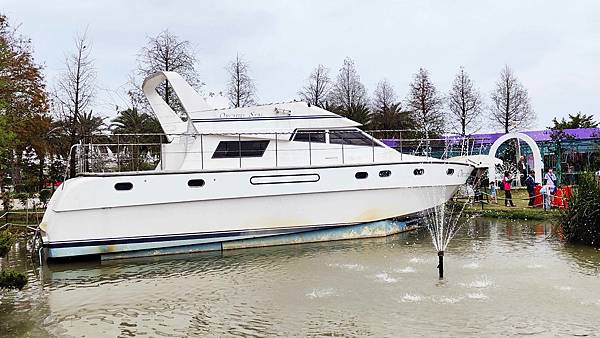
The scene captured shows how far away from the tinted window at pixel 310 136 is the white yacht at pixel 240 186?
28 millimetres

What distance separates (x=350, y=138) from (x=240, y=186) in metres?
3.59

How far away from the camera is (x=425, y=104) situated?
127 feet

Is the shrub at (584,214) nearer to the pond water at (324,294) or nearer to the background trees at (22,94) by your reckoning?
the pond water at (324,294)

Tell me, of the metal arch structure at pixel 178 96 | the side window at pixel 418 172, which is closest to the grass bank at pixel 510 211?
the side window at pixel 418 172

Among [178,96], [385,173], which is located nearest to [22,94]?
[178,96]

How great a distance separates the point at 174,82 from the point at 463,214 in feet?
35.3

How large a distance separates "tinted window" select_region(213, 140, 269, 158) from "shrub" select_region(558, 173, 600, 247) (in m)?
7.62

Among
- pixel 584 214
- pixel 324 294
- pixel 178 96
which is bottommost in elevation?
pixel 324 294

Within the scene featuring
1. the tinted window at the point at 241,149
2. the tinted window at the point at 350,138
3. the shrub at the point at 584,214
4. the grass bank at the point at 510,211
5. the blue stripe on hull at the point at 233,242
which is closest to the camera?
the shrub at the point at 584,214

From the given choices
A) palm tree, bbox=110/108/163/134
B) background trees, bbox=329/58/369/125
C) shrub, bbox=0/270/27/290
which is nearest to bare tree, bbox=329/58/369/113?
background trees, bbox=329/58/369/125

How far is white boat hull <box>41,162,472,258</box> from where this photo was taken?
12352 mm

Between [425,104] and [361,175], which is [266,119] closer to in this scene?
[361,175]

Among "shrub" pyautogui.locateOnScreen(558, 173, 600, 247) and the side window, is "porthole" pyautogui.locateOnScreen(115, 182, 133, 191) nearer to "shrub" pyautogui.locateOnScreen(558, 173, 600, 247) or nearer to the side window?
the side window

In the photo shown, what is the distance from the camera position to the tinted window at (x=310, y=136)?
14.6 metres
